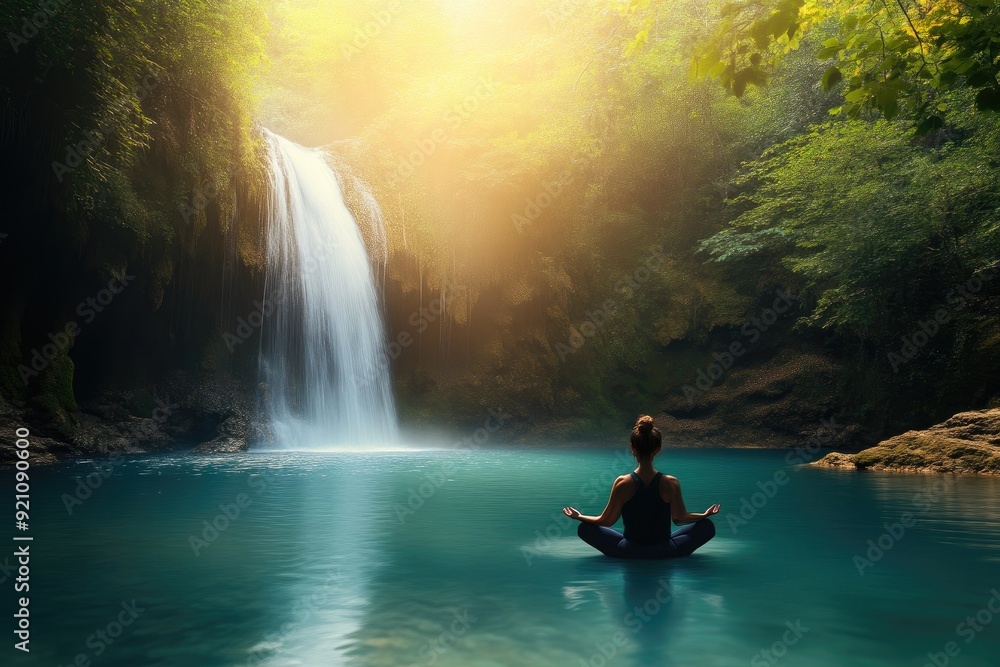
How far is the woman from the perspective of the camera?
5.90 metres

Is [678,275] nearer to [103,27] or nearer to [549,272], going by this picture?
[549,272]

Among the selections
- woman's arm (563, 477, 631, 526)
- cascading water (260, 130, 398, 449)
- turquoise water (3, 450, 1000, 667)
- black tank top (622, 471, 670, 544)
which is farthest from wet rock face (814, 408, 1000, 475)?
cascading water (260, 130, 398, 449)

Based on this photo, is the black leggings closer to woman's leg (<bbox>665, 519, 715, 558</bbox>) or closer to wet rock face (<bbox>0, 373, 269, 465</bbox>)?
woman's leg (<bbox>665, 519, 715, 558</bbox>)

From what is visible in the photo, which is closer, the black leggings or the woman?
the woman

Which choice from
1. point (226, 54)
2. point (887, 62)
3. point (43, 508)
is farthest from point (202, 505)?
point (226, 54)

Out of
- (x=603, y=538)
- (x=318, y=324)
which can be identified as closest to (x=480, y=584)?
(x=603, y=538)

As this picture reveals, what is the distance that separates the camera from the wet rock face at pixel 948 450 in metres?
13.5

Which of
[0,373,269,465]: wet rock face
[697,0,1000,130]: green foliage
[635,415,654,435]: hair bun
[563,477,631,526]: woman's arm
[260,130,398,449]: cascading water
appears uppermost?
[260,130,398,449]: cascading water

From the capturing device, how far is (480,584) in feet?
18.4

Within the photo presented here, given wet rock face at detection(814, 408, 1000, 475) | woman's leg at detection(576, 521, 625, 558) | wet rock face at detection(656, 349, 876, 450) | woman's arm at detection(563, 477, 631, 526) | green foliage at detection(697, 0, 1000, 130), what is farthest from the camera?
wet rock face at detection(656, 349, 876, 450)

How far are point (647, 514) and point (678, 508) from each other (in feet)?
0.86

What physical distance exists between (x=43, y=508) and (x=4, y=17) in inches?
331

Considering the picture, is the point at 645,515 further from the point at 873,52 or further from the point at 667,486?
the point at 873,52

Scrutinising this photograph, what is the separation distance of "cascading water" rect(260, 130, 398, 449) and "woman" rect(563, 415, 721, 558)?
16.9 meters
